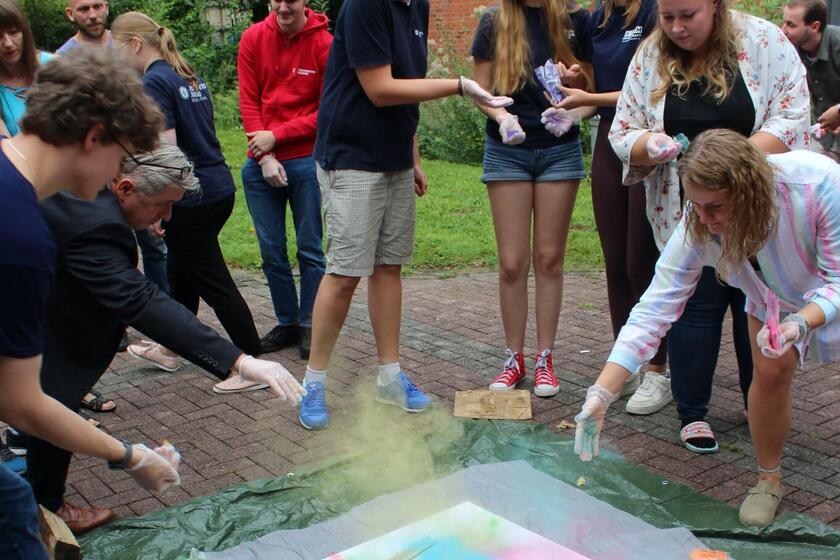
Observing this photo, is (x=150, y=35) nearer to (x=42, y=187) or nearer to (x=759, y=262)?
(x=42, y=187)

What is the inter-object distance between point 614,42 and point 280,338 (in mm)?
2256

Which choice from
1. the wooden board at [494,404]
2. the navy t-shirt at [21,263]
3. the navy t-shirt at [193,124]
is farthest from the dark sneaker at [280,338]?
the navy t-shirt at [21,263]

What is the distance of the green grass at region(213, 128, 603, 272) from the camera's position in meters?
6.72

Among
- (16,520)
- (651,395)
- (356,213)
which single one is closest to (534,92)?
(356,213)

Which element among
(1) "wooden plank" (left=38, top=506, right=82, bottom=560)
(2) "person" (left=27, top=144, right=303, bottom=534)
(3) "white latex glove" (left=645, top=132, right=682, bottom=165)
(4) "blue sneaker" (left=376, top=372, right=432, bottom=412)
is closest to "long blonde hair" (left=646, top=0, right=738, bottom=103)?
(3) "white latex glove" (left=645, top=132, right=682, bottom=165)

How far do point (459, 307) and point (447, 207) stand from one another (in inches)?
123

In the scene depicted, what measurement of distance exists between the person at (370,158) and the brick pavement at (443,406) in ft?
1.01

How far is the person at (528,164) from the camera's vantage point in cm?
389

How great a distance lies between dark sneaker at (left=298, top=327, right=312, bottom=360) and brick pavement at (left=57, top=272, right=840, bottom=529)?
0.04 metres

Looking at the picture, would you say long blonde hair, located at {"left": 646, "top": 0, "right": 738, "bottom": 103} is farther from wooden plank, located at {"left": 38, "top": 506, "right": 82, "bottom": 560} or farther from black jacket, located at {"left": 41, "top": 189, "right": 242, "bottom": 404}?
wooden plank, located at {"left": 38, "top": 506, "right": 82, "bottom": 560}

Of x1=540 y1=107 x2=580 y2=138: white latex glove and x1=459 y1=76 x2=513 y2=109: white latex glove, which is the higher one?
x1=459 y1=76 x2=513 y2=109: white latex glove

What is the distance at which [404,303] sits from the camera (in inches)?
225

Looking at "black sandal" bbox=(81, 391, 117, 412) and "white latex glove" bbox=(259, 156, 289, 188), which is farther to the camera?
"white latex glove" bbox=(259, 156, 289, 188)

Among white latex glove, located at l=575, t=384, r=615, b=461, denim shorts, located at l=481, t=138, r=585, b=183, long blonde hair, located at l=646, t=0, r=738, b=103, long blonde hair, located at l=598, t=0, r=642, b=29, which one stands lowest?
white latex glove, located at l=575, t=384, r=615, b=461
